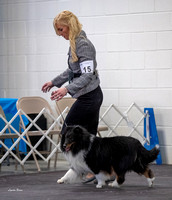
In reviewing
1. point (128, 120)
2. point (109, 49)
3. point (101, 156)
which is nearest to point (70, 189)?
point (101, 156)

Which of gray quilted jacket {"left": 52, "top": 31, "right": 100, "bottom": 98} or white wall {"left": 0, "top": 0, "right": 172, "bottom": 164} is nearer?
gray quilted jacket {"left": 52, "top": 31, "right": 100, "bottom": 98}

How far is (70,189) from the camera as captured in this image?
3.75 meters

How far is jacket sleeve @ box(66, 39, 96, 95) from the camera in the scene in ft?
11.9

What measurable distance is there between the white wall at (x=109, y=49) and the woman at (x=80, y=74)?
2.14m

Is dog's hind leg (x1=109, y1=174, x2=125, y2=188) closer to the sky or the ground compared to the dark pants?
closer to the ground

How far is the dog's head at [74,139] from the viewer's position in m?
3.64

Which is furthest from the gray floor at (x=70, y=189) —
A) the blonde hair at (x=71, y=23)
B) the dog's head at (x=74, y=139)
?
the blonde hair at (x=71, y=23)

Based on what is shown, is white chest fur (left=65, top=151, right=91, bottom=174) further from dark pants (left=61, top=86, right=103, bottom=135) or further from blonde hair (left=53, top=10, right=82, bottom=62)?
blonde hair (left=53, top=10, right=82, bottom=62)

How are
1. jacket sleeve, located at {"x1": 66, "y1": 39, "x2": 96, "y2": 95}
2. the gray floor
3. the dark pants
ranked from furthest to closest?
1. the dark pants
2. jacket sleeve, located at {"x1": 66, "y1": 39, "x2": 96, "y2": 95}
3. the gray floor

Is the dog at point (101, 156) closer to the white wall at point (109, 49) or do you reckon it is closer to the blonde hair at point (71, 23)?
the blonde hair at point (71, 23)

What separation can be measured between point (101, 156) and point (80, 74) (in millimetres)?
618

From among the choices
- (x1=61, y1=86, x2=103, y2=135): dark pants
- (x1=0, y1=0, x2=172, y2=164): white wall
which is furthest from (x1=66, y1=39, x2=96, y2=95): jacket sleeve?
(x1=0, y1=0, x2=172, y2=164): white wall

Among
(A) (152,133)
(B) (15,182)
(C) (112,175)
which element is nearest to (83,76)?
(C) (112,175)

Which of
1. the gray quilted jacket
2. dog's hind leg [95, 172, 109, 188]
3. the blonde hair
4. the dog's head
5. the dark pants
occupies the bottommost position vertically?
dog's hind leg [95, 172, 109, 188]
